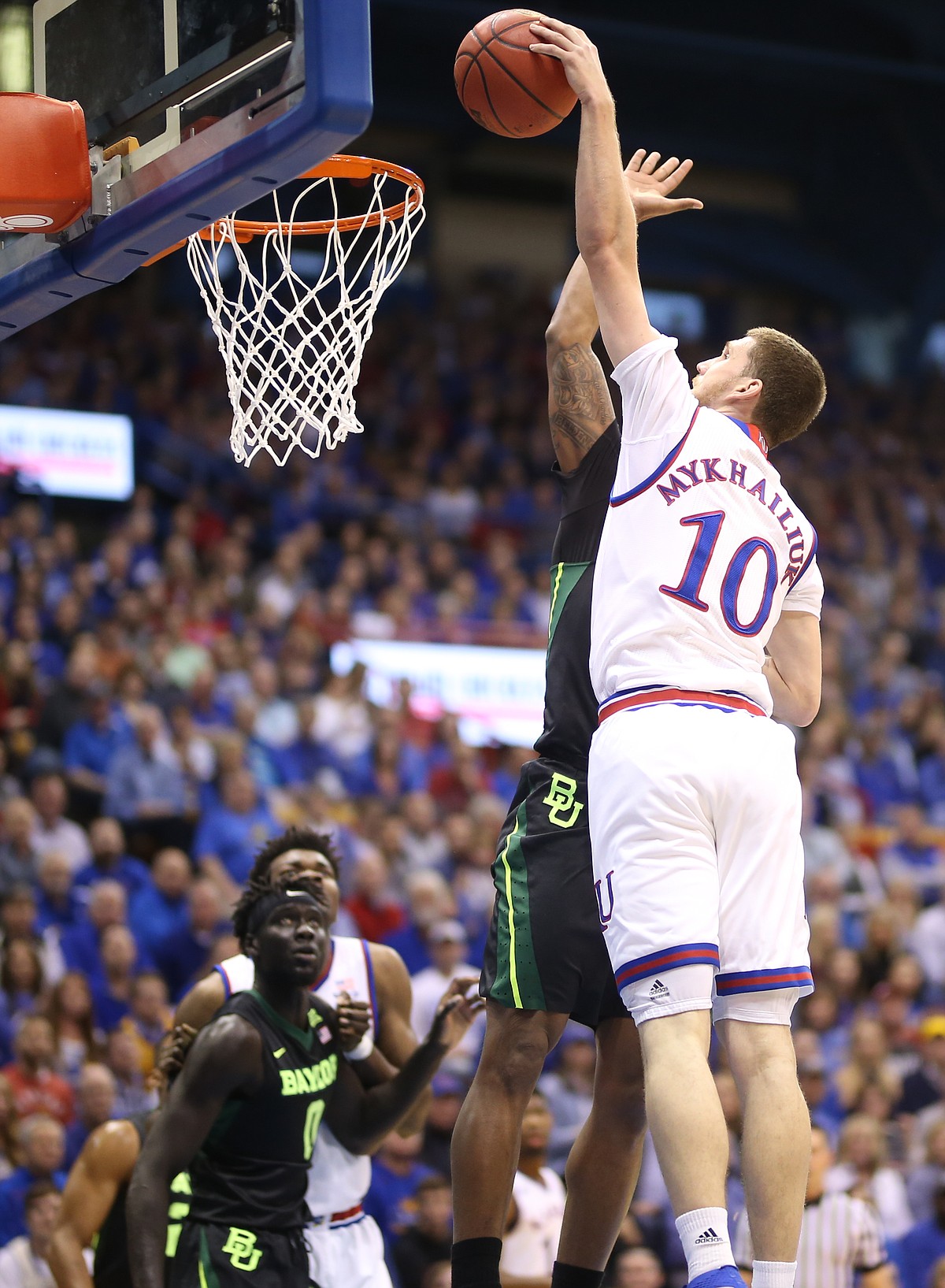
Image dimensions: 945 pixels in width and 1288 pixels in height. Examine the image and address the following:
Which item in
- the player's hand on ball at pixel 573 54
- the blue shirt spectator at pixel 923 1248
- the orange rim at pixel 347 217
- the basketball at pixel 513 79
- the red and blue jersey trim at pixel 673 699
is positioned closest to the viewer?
the red and blue jersey trim at pixel 673 699

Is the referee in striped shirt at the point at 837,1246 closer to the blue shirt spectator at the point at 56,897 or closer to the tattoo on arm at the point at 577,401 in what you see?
the blue shirt spectator at the point at 56,897

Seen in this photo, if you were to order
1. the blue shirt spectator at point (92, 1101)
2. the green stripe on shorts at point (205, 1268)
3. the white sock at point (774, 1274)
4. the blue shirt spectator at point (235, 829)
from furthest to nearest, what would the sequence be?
1. the blue shirt spectator at point (235, 829)
2. the blue shirt spectator at point (92, 1101)
3. the green stripe on shorts at point (205, 1268)
4. the white sock at point (774, 1274)

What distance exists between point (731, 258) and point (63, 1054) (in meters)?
16.7

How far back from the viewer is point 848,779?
13.6 m

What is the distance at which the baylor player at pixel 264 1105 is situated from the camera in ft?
16.2

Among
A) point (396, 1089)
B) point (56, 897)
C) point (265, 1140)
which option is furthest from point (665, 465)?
point (56, 897)

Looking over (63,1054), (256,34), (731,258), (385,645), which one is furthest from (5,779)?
(731,258)

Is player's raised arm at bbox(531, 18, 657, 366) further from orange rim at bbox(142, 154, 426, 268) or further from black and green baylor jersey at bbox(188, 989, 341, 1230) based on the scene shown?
black and green baylor jersey at bbox(188, 989, 341, 1230)

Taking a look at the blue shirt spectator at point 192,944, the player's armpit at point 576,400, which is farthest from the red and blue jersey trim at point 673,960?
the blue shirt spectator at point 192,944

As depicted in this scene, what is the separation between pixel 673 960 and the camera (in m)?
3.46

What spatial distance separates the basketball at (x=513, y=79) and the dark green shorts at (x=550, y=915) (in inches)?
62.9

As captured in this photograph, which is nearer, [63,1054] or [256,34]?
[256,34]

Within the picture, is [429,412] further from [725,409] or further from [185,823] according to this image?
[725,409]

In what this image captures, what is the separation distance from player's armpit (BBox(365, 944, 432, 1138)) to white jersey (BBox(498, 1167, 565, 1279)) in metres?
1.44
